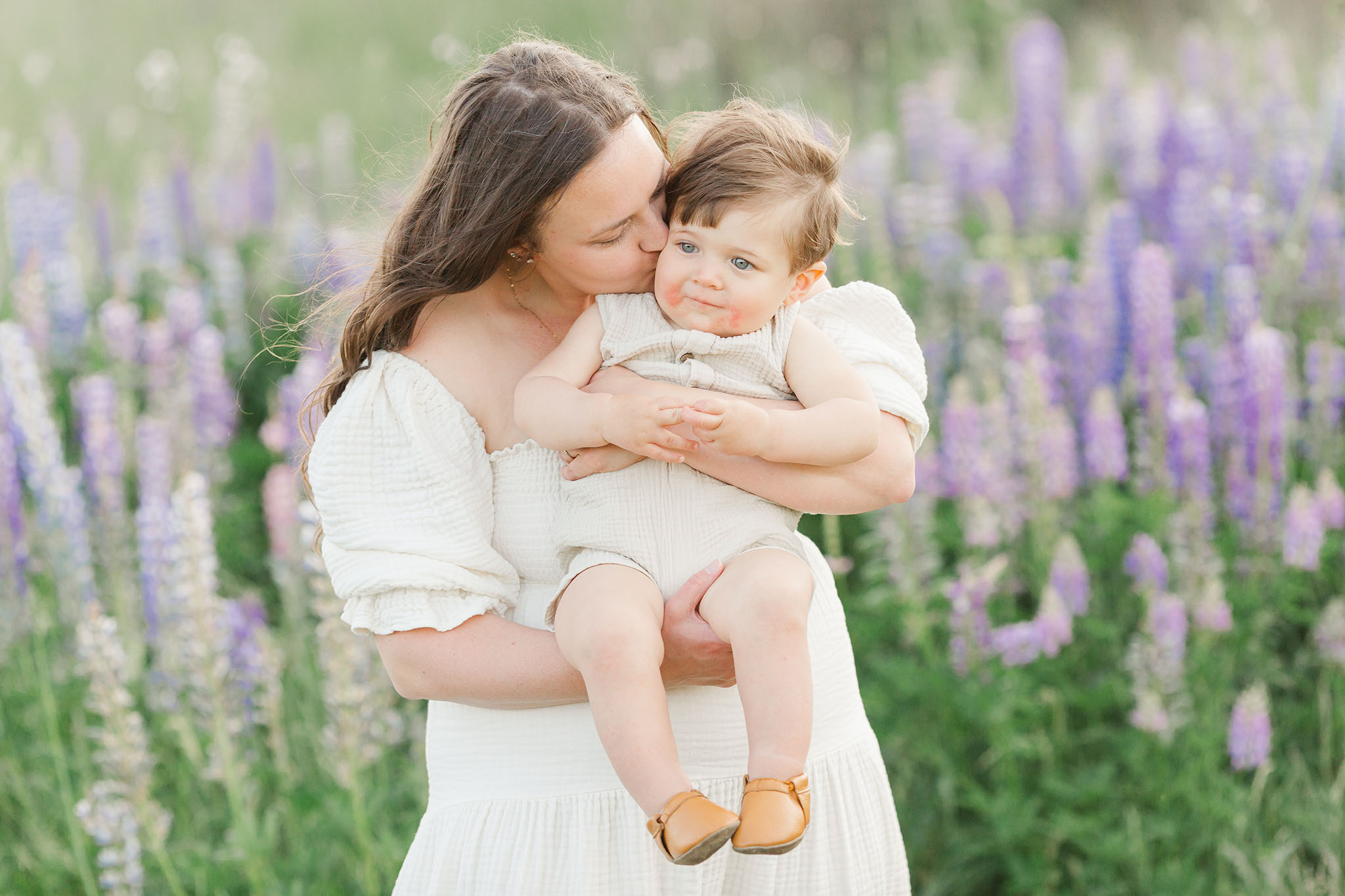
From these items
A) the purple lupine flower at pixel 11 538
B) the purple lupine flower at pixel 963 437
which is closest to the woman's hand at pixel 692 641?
the purple lupine flower at pixel 963 437

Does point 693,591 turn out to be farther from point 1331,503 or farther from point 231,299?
point 231,299

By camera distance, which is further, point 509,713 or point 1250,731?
point 1250,731

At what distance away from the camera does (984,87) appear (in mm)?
7461

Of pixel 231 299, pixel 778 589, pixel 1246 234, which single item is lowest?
pixel 778 589

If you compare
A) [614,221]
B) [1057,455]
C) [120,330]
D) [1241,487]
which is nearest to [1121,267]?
[1241,487]

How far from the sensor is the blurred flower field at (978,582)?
3.11m

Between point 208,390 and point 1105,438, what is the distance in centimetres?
278

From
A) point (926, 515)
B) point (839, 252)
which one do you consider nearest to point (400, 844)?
point (926, 515)

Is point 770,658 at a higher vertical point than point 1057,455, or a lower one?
lower

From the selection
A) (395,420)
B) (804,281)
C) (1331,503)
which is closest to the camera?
(395,420)

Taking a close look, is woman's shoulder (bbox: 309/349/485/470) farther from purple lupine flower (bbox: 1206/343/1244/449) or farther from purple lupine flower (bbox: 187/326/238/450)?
purple lupine flower (bbox: 1206/343/1244/449)

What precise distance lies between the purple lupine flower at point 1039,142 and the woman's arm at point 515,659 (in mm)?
3942

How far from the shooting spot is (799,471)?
1.86 meters

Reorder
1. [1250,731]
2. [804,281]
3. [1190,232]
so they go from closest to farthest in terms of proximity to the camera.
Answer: [804,281] → [1250,731] → [1190,232]
